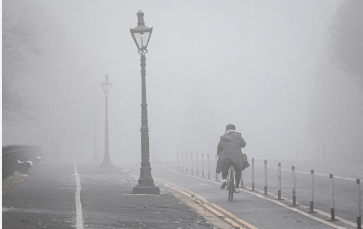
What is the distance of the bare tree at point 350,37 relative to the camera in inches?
1575

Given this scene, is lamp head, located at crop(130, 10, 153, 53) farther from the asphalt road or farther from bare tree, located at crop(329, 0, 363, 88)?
bare tree, located at crop(329, 0, 363, 88)

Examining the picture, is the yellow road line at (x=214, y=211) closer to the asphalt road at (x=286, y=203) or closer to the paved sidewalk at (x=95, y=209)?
the asphalt road at (x=286, y=203)

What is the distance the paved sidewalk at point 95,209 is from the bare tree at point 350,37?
24454 mm

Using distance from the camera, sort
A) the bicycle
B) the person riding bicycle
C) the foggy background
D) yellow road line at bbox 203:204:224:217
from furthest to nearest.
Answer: the foggy background < the person riding bicycle < the bicycle < yellow road line at bbox 203:204:224:217

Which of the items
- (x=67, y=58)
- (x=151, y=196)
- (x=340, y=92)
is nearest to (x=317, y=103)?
(x=340, y=92)

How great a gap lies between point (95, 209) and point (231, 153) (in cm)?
424

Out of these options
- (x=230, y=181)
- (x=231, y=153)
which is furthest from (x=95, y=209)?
(x=231, y=153)

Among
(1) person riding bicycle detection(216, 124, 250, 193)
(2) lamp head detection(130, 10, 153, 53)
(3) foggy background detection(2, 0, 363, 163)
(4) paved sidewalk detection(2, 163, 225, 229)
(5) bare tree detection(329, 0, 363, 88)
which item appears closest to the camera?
(4) paved sidewalk detection(2, 163, 225, 229)

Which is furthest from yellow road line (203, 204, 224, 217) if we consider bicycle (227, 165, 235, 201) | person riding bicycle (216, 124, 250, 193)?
person riding bicycle (216, 124, 250, 193)

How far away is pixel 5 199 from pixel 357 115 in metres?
45.6

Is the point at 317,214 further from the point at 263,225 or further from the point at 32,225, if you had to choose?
the point at 32,225

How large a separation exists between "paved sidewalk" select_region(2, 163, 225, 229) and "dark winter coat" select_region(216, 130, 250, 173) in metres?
1.46

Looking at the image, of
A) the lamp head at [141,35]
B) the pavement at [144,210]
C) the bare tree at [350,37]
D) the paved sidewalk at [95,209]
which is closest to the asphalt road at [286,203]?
the pavement at [144,210]

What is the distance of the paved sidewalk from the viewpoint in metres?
11.7
